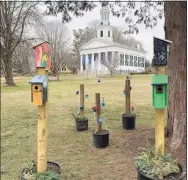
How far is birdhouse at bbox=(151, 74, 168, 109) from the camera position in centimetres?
246

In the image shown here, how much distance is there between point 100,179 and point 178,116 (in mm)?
1450

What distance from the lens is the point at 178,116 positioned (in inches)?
145

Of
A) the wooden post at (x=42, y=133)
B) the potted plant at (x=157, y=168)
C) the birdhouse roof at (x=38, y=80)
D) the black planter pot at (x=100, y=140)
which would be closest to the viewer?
the potted plant at (x=157, y=168)

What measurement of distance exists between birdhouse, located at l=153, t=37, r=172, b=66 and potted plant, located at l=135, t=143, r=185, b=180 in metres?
0.90

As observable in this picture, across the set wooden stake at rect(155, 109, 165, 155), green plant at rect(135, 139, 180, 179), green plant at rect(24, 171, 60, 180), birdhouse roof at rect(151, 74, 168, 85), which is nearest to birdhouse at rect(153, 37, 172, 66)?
birdhouse roof at rect(151, 74, 168, 85)

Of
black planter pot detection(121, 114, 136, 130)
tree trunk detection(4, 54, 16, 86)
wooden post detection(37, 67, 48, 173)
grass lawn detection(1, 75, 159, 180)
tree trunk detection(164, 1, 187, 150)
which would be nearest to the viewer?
wooden post detection(37, 67, 48, 173)

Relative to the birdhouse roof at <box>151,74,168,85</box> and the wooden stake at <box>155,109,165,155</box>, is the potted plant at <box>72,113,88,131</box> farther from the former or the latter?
the birdhouse roof at <box>151,74,168,85</box>

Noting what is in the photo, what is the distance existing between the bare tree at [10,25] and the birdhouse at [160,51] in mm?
20642

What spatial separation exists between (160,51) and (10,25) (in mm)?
21848

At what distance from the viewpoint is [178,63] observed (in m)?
3.73

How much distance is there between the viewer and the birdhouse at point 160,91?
8.08 ft

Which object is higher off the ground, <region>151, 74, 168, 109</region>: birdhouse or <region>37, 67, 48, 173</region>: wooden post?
<region>151, 74, 168, 109</region>: birdhouse

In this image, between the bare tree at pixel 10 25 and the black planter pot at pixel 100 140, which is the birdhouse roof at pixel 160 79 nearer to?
the black planter pot at pixel 100 140

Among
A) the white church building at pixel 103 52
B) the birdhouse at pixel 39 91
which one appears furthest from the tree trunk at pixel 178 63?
the white church building at pixel 103 52
